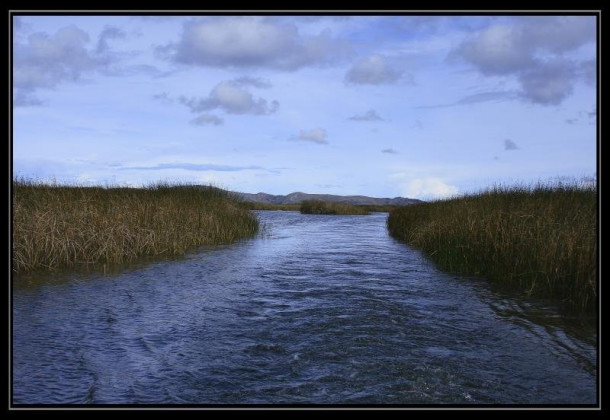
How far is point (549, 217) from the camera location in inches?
473

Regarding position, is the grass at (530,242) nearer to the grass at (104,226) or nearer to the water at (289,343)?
the water at (289,343)

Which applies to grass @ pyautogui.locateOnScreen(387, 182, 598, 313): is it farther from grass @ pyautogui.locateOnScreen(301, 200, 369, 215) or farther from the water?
grass @ pyautogui.locateOnScreen(301, 200, 369, 215)

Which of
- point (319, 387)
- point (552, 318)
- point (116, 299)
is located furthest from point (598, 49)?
point (116, 299)

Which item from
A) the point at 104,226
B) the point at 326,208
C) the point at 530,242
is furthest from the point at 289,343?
the point at 326,208

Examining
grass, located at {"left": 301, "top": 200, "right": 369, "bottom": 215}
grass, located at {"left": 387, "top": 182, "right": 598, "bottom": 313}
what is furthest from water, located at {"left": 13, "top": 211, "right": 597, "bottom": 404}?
grass, located at {"left": 301, "top": 200, "right": 369, "bottom": 215}

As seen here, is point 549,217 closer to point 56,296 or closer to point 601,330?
point 601,330

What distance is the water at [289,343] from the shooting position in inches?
196

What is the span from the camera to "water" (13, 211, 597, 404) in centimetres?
498

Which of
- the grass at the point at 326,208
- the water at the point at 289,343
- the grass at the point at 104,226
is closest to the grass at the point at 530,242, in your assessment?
the water at the point at 289,343

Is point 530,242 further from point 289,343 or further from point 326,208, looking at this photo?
point 326,208

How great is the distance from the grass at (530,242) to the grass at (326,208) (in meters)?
37.8

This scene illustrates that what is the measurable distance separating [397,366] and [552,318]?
377cm

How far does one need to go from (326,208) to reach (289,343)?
50.5 m
